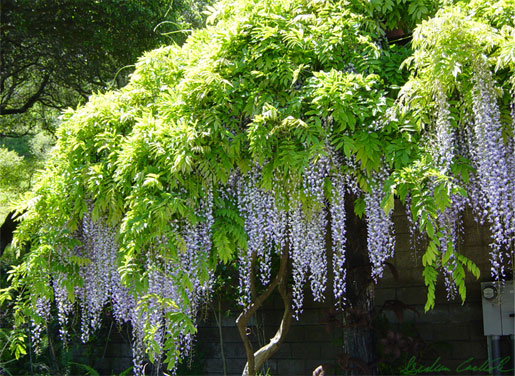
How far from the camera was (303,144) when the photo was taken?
3.84 meters

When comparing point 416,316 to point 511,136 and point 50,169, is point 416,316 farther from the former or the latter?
point 50,169

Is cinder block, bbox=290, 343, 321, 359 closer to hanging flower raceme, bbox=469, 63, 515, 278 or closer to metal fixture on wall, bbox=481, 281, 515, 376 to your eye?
metal fixture on wall, bbox=481, 281, 515, 376

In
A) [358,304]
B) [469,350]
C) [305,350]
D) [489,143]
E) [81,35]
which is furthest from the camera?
[81,35]

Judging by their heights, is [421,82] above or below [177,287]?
above

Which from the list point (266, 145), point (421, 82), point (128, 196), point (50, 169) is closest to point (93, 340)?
point (50, 169)

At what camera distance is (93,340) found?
Result: 25.9ft

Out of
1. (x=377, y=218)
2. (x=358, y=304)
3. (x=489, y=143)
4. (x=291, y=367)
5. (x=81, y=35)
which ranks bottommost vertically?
(x=291, y=367)

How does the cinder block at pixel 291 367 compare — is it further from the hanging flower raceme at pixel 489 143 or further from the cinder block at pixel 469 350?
the hanging flower raceme at pixel 489 143

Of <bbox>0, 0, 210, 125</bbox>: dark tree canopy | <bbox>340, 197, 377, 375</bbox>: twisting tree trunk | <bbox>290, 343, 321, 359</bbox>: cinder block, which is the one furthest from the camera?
<bbox>0, 0, 210, 125</bbox>: dark tree canopy

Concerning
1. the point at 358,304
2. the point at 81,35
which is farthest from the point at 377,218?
the point at 81,35

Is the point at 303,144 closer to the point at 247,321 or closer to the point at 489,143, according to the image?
the point at 489,143

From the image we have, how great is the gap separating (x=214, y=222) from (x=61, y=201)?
1.46 m

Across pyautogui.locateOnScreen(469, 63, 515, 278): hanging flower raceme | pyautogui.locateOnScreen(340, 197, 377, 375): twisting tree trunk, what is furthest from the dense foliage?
pyautogui.locateOnScreen(340, 197, 377, 375): twisting tree trunk

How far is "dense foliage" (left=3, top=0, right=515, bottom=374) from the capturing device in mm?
3518
